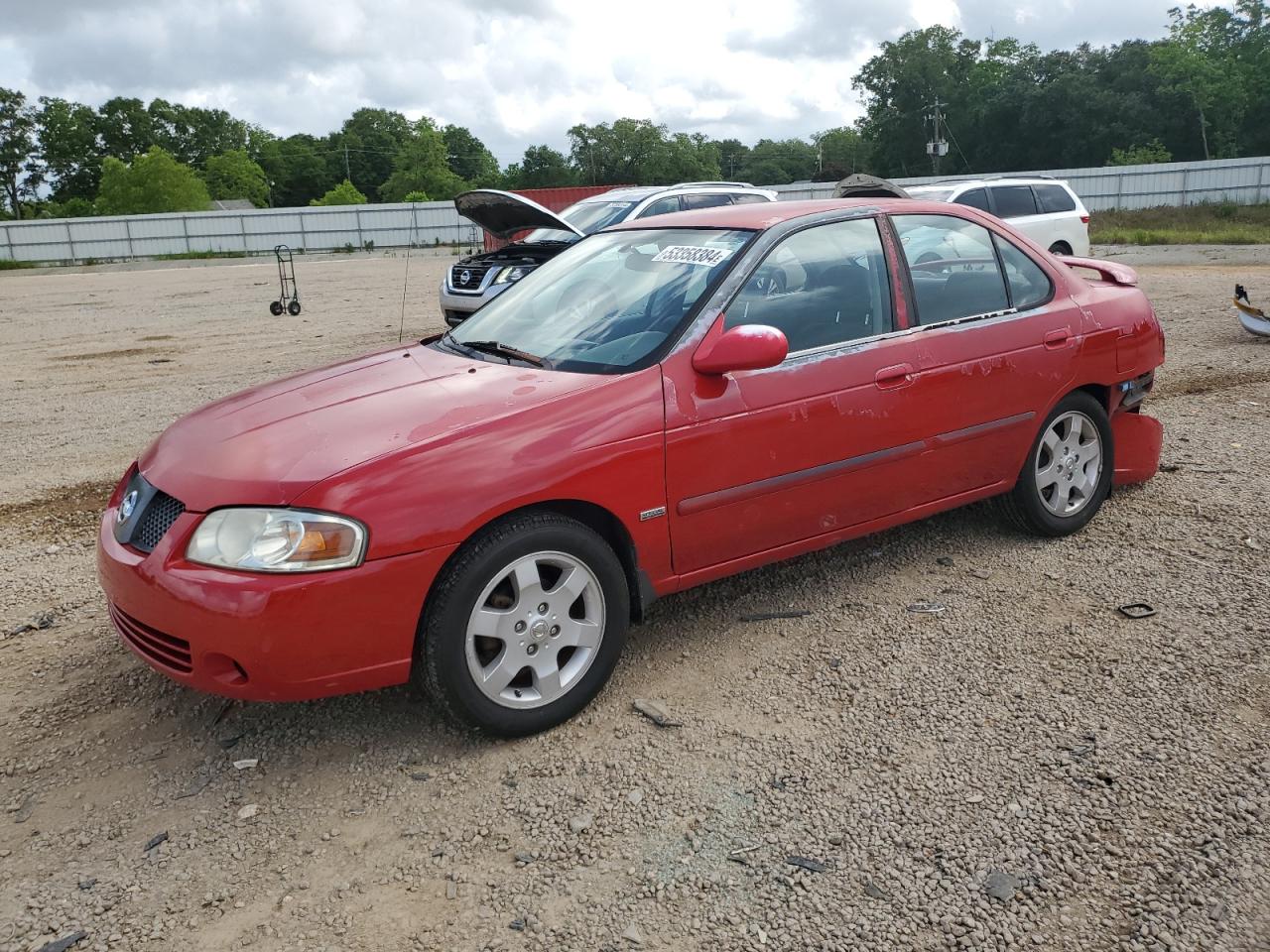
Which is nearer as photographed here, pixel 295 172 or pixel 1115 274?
pixel 1115 274

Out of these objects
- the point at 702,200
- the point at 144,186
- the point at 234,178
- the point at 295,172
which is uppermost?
the point at 295,172

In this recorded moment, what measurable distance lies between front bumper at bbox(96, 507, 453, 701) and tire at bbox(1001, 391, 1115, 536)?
9.57 feet

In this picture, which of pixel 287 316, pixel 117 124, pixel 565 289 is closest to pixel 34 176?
pixel 117 124

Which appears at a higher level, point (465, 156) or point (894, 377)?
point (465, 156)

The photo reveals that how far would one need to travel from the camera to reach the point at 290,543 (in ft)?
9.62

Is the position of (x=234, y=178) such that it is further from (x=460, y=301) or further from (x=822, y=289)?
(x=822, y=289)

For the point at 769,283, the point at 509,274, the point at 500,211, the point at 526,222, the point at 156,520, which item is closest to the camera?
the point at 156,520

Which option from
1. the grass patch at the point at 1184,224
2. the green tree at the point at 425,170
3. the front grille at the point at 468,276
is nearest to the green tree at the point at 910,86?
the green tree at the point at 425,170

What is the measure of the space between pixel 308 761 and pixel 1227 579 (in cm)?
372

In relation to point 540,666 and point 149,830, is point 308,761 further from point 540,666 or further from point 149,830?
point 540,666

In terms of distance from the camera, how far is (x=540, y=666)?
130 inches

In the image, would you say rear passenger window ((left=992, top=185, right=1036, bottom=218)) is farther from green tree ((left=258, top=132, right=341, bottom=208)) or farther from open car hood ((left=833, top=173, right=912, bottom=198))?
green tree ((left=258, top=132, right=341, bottom=208))

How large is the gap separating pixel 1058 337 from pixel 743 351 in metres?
1.91

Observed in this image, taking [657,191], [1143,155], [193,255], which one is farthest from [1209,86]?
[657,191]
